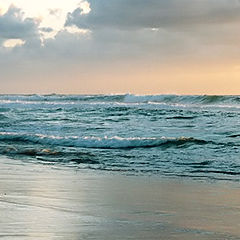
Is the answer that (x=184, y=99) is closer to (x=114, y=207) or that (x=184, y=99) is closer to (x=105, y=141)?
(x=105, y=141)

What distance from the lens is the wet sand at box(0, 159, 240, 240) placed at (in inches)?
204

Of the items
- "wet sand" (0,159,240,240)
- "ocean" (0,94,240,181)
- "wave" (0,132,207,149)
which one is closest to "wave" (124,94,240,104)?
"ocean" (0,94,240,181)

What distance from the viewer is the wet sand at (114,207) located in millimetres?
5188

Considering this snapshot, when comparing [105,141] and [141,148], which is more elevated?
[105,141]

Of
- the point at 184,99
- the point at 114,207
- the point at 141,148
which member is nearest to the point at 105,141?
the point at 141,148

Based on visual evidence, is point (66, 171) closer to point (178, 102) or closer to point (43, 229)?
point (43, 229)

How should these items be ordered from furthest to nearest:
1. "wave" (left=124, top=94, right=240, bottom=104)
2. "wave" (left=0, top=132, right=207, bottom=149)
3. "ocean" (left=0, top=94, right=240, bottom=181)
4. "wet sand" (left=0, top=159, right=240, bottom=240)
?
"wave" (left=124, top=94, right=240, bottom=104) → "wave" (left=0, top=132, right=207, bottom=149) → "ocean" (left=0, top=94, right=240, bottom=181) → "wet sand" (left=0, top=159, right=240, bottom=240)

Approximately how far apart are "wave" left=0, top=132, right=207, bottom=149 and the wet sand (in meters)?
6.00

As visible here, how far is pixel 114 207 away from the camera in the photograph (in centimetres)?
650

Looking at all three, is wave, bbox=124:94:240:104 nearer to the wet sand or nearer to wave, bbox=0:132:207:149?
wave, bbox=0:132:207:149

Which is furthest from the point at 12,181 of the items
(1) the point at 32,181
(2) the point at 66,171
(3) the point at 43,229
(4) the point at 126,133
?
(4) the point at 126,133

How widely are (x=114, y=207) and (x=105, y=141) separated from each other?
9.87m

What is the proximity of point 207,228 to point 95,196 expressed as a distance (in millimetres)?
2195

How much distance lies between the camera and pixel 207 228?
5465mm
